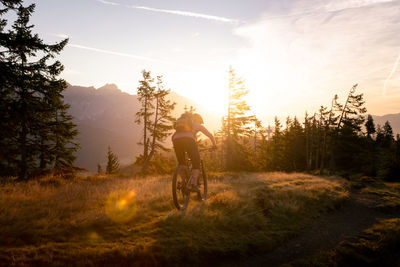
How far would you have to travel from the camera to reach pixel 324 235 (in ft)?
18.9

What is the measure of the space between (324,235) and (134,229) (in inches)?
197

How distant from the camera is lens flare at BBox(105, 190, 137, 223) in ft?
17.0

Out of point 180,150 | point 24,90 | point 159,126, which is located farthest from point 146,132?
point 180,150

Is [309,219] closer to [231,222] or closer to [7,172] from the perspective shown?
[231,222]

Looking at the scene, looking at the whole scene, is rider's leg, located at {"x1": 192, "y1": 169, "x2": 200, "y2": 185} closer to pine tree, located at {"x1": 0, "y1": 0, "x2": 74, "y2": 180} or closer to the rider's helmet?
the rider's helmet

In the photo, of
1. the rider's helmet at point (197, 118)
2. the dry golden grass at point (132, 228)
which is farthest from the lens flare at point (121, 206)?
the rider's helmet at point (197, 118)

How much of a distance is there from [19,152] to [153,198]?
44.5 feet

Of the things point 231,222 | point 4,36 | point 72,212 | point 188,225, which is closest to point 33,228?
point 72,212

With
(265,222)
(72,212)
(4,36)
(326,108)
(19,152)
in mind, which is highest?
(326,108)

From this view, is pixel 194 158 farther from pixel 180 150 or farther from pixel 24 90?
pixel 24 90

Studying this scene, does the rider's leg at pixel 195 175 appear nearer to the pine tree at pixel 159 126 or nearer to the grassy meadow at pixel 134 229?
the grassy meadow at pixel 134 229

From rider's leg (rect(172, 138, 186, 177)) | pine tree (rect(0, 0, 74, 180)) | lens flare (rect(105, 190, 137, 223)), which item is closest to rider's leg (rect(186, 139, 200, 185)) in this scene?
rider's leg (rect(172, 138, 186, 177))

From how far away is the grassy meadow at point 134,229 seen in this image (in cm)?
354

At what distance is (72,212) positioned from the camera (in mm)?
5312
